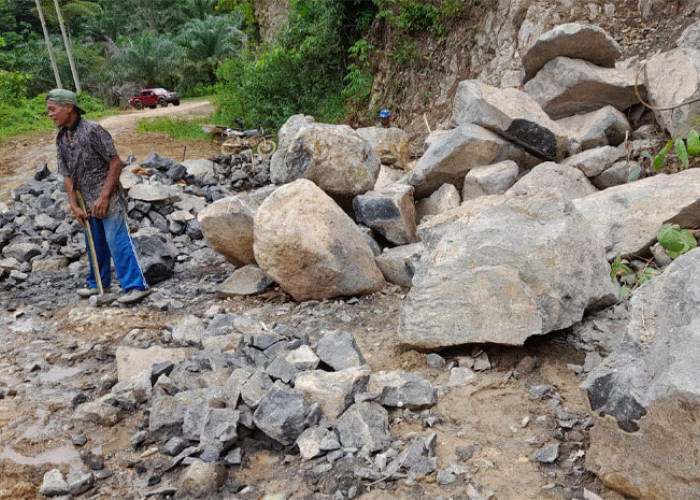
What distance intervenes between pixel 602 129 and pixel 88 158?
4.65 metres

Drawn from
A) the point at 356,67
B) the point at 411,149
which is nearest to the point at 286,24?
the point at 356,67

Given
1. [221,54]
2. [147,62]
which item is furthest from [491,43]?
[147,62]

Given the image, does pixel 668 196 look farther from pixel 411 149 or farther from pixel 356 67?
pixel 356 67

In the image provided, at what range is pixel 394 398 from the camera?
2.77 metres

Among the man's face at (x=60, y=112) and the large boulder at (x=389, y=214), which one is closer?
the man's face at (x=60, y=112)

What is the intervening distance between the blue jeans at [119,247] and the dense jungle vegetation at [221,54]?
6.34 m

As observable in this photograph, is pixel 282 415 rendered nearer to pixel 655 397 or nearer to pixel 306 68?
pixel 655 397

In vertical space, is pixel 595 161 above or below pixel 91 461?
above

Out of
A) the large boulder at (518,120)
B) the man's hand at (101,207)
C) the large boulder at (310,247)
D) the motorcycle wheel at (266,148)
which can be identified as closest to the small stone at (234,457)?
the large boulder at (310,247)

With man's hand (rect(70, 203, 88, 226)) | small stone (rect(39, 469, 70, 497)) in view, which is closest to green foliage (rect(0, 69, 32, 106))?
man's hand (rect(70, 203, 88, 226))

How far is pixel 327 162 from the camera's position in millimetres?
5227

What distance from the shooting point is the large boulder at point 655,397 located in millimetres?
1829

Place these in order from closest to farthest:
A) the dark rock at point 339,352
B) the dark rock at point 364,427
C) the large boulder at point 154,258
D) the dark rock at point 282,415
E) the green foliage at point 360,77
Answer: the dark rock at point 364,427 < the dark rock at point 282,415 < the dark rock at point 339,352 < the large boulder at point 154,258 < the green foliage at point 360,77

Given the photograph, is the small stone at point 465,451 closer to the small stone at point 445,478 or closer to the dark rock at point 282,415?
the small stone at point 445,478
